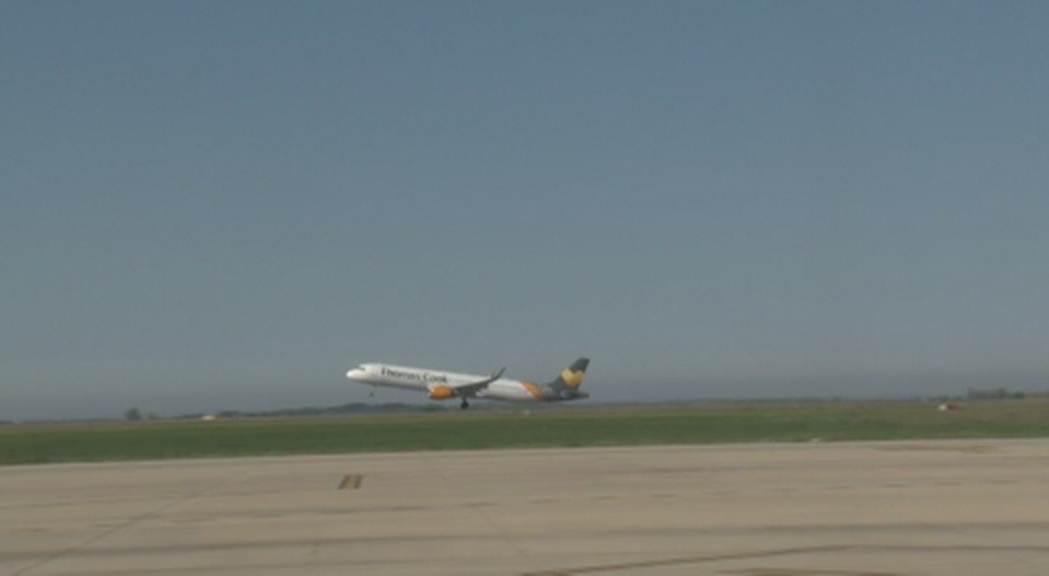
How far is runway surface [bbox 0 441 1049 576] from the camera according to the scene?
16.5 meters

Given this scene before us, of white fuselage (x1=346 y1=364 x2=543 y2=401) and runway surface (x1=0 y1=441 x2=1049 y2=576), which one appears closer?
runway surface (x1=0 y1=441 x2=1049 y2=576)

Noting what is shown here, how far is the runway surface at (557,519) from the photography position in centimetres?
1655

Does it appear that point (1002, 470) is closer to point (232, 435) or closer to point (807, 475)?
point (807, 475)

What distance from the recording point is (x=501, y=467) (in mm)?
35062

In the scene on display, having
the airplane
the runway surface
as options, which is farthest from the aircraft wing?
the runway surface

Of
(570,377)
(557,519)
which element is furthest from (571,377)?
(557,519)

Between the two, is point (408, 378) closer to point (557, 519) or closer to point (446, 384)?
point (446, 384)

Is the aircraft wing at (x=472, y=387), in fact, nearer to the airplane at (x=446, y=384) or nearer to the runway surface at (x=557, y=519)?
the airplane at (x=446, y=384)

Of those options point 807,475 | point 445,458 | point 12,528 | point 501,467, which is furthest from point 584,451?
point 12,528

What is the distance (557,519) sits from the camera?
2128cm

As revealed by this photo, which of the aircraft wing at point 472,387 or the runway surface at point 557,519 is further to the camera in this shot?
the aircraft wing at point 472,387

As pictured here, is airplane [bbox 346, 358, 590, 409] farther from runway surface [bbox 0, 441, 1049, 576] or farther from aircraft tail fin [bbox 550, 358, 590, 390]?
runway surface [bbox 0, 441, 1049, 576]

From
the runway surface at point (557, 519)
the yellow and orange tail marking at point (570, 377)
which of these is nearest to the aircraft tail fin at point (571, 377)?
the yellow and orange tail marking at point (570, 377)

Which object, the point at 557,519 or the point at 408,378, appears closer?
the point at 557,519
